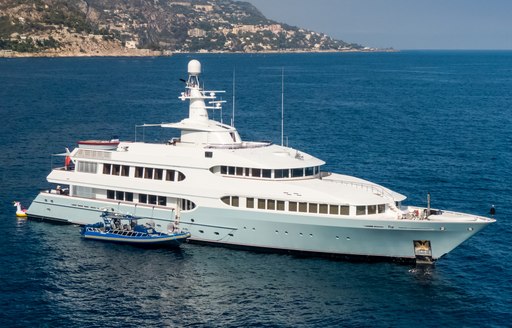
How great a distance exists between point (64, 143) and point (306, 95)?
2685 inches

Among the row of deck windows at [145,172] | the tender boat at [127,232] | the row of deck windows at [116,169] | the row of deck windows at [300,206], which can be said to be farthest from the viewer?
the row of deck windows at [116,169]

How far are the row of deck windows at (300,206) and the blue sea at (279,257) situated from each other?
2.89m

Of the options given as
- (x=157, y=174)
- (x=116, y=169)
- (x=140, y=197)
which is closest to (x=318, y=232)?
(x=157, y=174)

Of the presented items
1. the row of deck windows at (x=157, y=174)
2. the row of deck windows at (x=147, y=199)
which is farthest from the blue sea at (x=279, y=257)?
the row of deck windows at (x=157, y=174)

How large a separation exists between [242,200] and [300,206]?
359 cm

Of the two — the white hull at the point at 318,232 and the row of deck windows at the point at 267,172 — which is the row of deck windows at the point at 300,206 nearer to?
the white hull at the point at 318,232

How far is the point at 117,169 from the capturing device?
147 ft

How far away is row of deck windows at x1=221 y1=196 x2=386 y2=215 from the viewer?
3822cm

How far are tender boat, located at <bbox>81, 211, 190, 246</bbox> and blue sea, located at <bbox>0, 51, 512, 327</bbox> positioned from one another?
0.63 metres

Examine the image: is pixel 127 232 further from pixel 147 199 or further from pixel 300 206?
pixel 300 206

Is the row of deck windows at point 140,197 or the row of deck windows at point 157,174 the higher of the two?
the row of deck windows at point 157,174

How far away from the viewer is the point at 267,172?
40.6 meters

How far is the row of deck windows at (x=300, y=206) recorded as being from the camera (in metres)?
38.2

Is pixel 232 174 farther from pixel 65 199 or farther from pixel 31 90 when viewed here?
pixel 31 90
